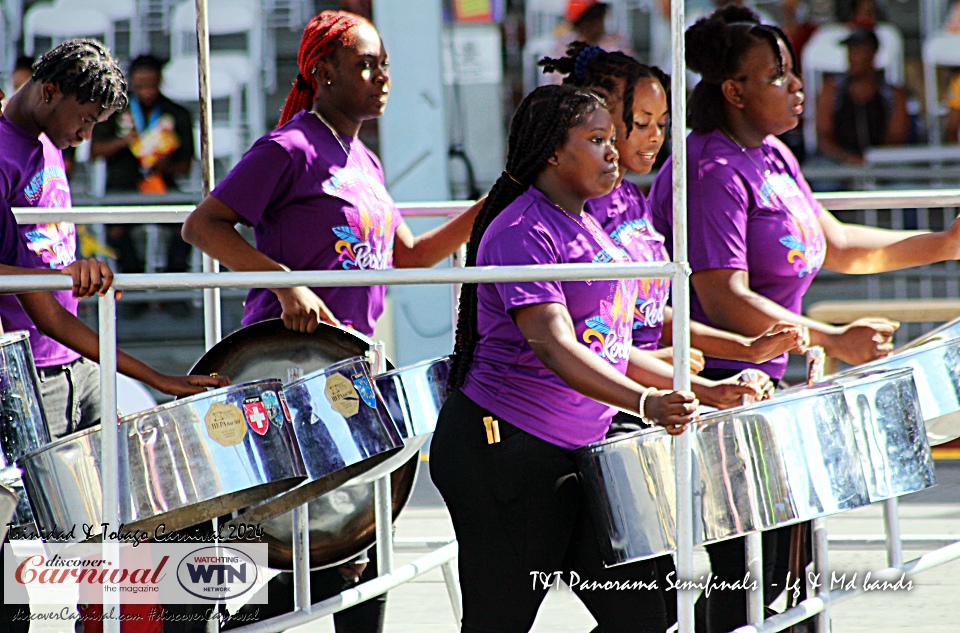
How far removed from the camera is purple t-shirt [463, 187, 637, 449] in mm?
2043

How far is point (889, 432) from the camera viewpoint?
7.09 ft

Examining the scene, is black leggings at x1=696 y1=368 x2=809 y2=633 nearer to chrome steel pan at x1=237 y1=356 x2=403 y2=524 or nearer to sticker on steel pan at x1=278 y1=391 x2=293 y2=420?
chrome steel pan at x1=237 y1=356 x2=403 y2=524

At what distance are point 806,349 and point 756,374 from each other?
0.67 feet

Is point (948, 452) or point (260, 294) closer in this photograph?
point (260, 294)

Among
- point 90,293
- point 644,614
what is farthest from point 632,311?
point 90,293

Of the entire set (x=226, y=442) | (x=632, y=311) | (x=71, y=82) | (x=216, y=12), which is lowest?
(x=226, y=442)

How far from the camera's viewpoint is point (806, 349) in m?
2.27

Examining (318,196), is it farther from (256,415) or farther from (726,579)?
(726,579)

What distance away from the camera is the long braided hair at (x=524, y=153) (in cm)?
212

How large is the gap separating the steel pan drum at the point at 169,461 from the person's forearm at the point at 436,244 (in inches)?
29.3

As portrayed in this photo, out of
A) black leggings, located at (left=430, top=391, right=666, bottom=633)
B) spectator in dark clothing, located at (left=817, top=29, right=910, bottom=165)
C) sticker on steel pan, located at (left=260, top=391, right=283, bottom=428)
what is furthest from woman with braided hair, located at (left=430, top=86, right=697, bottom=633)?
spectator in dark clothing, located at (left=817, top=29, right=910, bottom=165)

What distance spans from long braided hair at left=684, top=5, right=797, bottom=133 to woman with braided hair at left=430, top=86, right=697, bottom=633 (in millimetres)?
508

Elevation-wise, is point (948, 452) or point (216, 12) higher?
point (216, 12)

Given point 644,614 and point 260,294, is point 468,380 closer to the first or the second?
Answer: point 644,614
